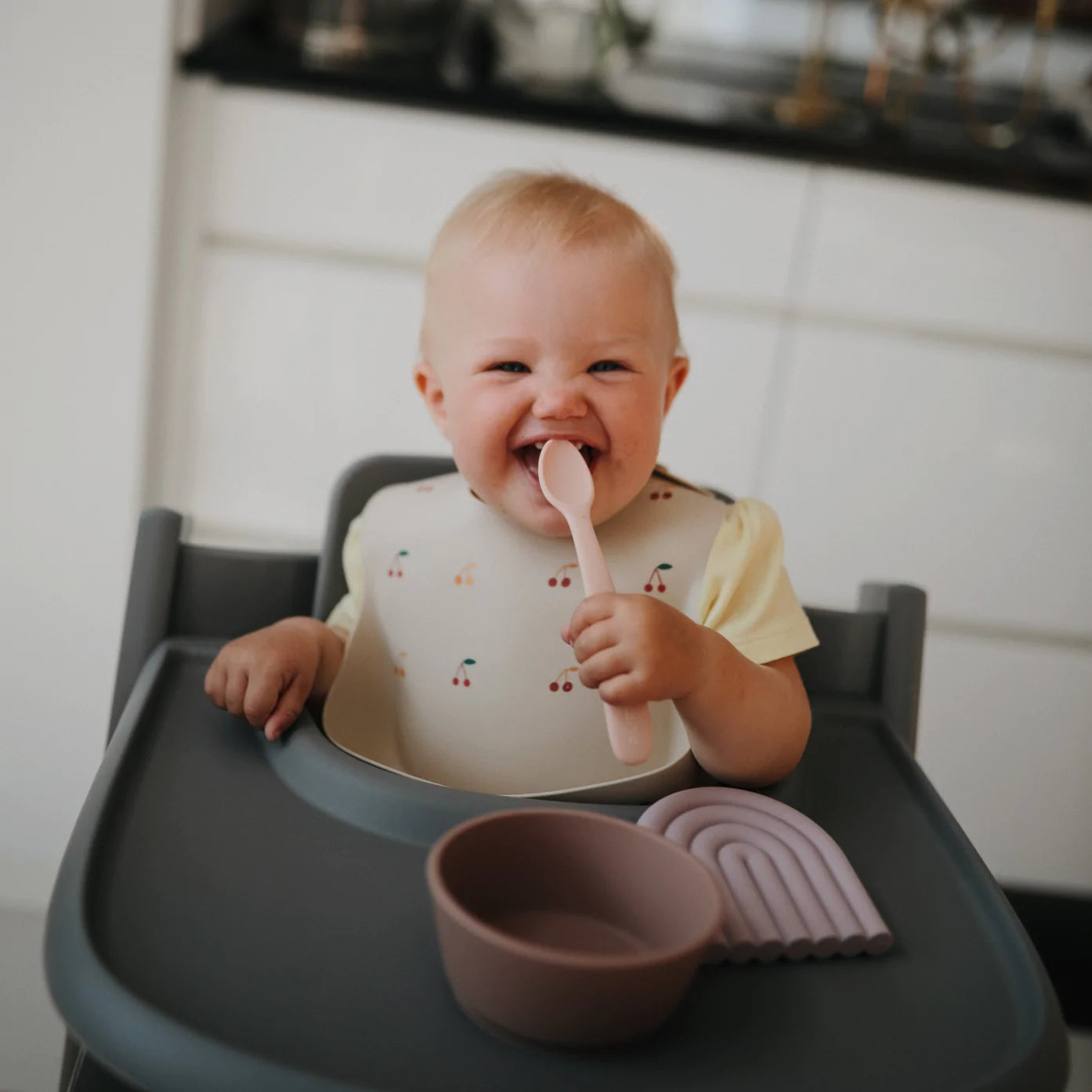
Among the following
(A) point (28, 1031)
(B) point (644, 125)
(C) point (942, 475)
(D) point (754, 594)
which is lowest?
(A) point (28, 1031)

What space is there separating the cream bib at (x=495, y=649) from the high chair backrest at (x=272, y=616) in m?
0.07

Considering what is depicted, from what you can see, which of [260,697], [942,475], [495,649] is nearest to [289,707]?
[260,697]

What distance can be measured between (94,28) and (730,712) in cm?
115

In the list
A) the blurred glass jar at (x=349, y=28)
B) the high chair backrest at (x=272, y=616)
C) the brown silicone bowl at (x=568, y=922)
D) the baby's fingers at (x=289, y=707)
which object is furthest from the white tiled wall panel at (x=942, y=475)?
the brown silicone bowl at (x=568, y=922)

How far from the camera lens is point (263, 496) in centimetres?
161

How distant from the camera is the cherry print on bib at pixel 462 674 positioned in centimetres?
75

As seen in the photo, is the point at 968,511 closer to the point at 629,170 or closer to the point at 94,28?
the point at 629,170

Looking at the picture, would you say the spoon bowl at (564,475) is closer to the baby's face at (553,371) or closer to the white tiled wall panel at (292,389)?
the baby's face at (553,371)

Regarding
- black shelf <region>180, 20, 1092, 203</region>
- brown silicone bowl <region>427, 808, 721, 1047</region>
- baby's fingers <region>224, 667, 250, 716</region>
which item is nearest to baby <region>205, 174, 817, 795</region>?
baby's fingers <region>224, 667, 250, 716</region>

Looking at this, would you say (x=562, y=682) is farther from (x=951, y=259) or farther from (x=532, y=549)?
(x=951, y=259)

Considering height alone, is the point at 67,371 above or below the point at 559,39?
below

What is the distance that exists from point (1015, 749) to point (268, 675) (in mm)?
1238

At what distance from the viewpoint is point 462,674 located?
0.75m

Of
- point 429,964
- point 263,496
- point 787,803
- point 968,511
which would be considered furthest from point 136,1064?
point 968,511
